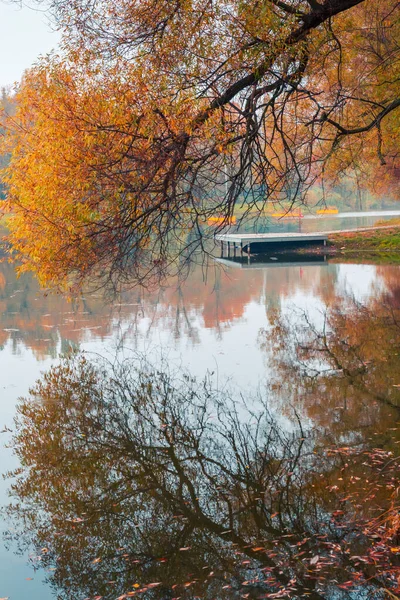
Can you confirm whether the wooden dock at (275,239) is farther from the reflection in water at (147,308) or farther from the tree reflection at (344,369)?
the tree reflection at (344,369)

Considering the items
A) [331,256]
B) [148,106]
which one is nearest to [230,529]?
[148,106]

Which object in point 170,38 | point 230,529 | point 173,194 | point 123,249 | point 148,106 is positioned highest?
point 170,38

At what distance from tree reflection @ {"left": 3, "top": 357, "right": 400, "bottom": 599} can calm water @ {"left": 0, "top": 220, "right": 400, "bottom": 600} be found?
20mm

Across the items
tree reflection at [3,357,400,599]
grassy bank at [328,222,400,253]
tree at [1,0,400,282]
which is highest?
tree at [1,0,400,282]

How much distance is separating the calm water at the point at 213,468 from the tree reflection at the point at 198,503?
0.06 ft

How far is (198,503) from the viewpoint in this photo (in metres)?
6.89

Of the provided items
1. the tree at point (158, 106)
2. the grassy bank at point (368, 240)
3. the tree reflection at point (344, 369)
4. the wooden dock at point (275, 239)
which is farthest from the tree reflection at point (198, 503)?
the wooden dock at point (275, 239)

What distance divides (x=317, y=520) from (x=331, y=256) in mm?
28868

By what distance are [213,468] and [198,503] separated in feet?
2.81

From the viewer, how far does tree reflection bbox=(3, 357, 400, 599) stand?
5.42 metres

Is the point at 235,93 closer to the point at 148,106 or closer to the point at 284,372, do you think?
the point at 148,106

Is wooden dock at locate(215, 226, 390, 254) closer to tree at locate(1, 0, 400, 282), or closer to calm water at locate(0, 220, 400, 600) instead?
calm water at locate(0, 220, 400, 600)

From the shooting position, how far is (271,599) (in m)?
5.01

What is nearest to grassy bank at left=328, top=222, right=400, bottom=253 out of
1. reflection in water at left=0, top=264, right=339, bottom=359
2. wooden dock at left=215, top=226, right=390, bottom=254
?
wooden dock at left=215, top=226, right=390, bottom=254
